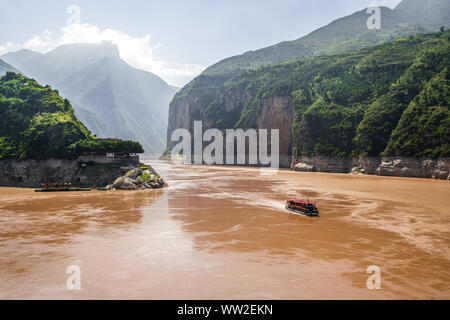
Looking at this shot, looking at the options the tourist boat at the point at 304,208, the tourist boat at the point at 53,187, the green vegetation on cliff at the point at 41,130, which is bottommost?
the tourist boat at the point at 53,187

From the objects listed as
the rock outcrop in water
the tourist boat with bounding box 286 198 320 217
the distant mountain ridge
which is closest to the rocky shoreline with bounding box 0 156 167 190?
the rock outcrop in water

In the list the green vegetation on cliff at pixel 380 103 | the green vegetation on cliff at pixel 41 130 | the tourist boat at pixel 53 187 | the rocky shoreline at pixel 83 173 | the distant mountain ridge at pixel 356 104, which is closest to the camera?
the tourist boat at pixel 53 187

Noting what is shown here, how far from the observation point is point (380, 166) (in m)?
95.6

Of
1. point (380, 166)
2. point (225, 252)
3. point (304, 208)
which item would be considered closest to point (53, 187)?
point (304, 208)

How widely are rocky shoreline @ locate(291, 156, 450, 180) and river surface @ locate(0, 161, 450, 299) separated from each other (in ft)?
158

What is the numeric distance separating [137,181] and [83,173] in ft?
49.2

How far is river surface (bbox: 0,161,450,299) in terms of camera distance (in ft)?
49.6

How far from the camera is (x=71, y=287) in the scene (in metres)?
15.3

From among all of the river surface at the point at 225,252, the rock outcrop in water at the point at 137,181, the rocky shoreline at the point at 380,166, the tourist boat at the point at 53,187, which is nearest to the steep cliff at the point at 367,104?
the rocky shoreline at the point at 380,166

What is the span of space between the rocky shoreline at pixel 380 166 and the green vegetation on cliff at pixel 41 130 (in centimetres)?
7606

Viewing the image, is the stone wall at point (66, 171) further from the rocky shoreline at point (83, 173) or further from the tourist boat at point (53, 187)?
the tourist boat at point (53, 187)

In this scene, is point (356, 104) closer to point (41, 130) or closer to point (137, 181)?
point (137, 181)

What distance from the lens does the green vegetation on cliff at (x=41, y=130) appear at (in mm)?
70688

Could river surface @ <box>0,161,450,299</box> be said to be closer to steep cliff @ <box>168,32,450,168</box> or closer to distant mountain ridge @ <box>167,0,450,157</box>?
steep cliff @ <box>168,32,450,168</box>
